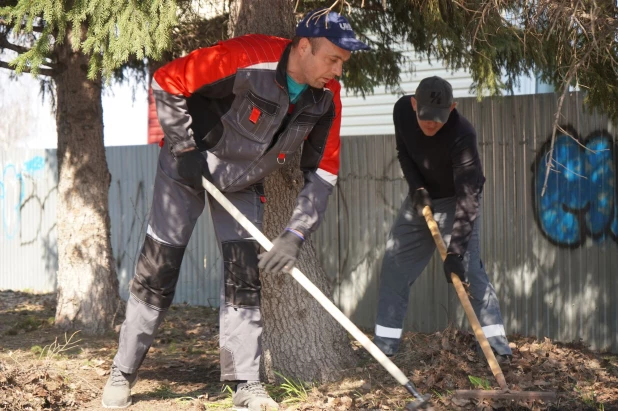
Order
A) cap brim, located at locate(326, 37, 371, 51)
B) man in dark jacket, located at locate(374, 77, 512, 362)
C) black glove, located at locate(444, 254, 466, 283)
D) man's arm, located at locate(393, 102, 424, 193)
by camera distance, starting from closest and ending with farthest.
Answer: cap brim, located at locate(326, 37, 371, 51), black glove, located at locate(444, 254, 466, 283), man in dark jacket, located at locate(374, 77, 512, 362), man's arm, located at locate(393, 102, 424, 193)

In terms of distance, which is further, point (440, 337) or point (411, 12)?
point (411, 12)

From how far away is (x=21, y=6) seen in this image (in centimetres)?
512

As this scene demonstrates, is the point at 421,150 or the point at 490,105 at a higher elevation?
the point at 490,105

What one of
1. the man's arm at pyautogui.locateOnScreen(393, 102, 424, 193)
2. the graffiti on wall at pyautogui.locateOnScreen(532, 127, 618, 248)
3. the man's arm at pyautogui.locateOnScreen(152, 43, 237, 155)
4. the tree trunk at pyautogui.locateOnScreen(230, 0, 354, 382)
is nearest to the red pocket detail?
the man's arm at pyautogui.locateOnScreen(152, 43, 237, 155)

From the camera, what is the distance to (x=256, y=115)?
13.9ft

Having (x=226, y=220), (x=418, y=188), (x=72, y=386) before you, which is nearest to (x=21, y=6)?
(x=226, y=220)

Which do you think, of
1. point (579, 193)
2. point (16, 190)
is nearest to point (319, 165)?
point (579, 193)

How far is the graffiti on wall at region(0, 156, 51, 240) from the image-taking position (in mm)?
11547

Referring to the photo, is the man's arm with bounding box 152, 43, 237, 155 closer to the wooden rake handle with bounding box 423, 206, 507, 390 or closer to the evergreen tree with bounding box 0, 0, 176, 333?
the wooden rake handle with bounding box 423, 206, 507, 390

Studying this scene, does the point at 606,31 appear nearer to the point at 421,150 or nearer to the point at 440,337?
the point at 421,150

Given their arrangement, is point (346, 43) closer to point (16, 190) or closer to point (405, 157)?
point (405, 157)

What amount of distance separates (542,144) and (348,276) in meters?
2.48

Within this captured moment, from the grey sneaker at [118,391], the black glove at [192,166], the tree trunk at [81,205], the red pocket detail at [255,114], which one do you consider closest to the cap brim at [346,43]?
the red pocket detail at [255,114]

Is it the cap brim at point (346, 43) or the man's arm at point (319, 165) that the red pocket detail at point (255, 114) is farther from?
the cap brim at point (346, 43)
